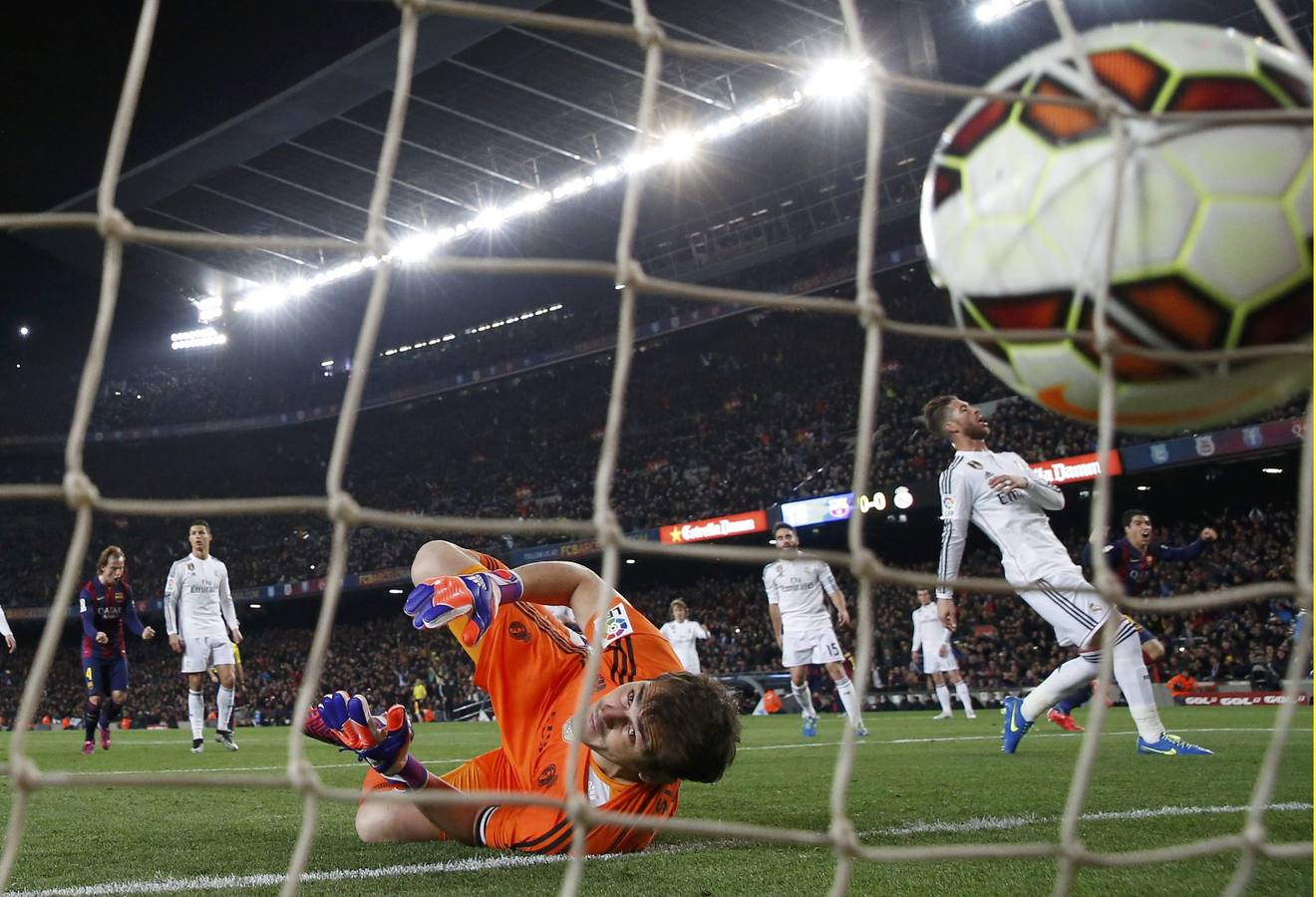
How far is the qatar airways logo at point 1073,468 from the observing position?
56.6 ft

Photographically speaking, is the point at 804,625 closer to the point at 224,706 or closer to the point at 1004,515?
the point at 1004,515

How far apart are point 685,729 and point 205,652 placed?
713cm

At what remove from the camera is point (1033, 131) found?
6.20 feet

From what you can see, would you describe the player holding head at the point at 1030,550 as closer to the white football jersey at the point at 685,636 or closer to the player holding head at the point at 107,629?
the player holding head at the point at 107,629

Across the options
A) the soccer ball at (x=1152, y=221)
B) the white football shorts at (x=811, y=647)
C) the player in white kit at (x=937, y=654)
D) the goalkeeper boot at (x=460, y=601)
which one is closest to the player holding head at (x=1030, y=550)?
the goalkeeper boot at (x=460, y=601)

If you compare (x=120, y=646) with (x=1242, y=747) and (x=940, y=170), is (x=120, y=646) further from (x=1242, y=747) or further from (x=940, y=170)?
(x=940, y=170)

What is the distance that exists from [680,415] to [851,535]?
86.4ft

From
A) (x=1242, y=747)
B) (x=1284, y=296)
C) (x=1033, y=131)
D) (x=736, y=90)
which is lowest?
(x=1242, y=747)

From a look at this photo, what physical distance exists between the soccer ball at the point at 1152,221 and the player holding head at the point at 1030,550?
3218 millimetres

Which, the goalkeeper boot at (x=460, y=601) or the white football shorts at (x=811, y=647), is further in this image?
the white football shorts at (x=811, y=647)

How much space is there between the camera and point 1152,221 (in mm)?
1757

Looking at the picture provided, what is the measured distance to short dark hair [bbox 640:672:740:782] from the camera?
2.67 m

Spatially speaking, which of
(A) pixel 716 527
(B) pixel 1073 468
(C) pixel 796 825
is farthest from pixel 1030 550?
(A) pixel 716 527

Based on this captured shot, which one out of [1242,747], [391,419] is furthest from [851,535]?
[391,419]
